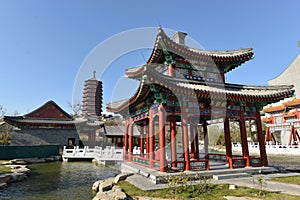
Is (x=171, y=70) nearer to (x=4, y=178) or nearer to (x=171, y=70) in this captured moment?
(x=171, y=70)

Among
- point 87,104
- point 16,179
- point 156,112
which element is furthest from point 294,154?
point 87,104

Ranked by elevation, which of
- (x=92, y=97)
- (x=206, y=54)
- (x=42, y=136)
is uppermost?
(x=92, y=97)

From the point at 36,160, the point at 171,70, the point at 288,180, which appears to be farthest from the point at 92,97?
the point at 288,180

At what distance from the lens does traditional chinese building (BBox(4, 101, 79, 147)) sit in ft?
86.7

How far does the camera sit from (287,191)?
23.0 feet

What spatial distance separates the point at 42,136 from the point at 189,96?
Answer: 24793 mm

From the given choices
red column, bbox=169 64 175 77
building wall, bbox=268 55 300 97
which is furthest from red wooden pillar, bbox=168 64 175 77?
building wall, bbox=268 55 300 97

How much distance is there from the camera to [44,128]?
27656 mm

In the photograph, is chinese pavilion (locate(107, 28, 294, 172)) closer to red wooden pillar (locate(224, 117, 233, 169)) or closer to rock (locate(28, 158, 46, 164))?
red wooden pillar (locate(224, 117, 233, 169))

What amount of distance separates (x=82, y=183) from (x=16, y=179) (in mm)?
4288

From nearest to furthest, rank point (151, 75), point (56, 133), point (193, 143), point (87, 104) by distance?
point (151, 75) < point (193, 143) < point (56, 133) < point (87, 104)

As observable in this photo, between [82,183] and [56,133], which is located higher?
[56,133]

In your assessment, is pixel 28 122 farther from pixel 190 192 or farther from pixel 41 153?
pixel 190 192

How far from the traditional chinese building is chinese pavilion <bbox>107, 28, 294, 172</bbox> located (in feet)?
63.9
